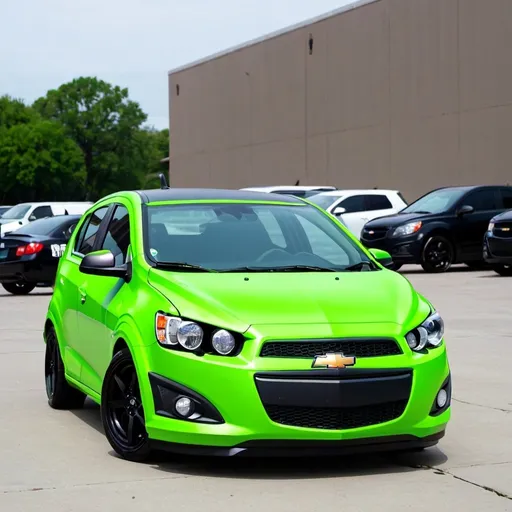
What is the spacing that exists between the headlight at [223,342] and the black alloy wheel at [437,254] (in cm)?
1816

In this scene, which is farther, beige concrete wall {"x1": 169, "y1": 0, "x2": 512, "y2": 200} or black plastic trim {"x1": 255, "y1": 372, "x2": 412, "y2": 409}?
beige concrete wall {"x1": 169, "y1": 0, "x2": 512, "y2": 200}

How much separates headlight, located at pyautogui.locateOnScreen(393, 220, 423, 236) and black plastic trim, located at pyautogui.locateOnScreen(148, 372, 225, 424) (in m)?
18.1

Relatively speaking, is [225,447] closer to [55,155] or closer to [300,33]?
[300,33]

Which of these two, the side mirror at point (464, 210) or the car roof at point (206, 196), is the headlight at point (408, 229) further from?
the car roof at point (206, 196)

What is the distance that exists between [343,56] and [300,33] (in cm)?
420

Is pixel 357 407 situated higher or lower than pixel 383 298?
lower

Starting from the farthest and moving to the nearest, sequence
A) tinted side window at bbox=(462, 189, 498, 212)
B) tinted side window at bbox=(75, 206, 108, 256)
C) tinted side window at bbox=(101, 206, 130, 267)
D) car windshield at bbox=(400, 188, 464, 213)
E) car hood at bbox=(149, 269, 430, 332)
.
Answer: tinted side window at bbox=(462, 189, 498, 212) < car windshield at bbox=(400, 188, 464, 213) < tinted side window at bbox=(75, 206, 108, 256) < tinted side window at bbox=(101, 206, 130, 267) < car hood at bbox=(149, 269, 430, 332)

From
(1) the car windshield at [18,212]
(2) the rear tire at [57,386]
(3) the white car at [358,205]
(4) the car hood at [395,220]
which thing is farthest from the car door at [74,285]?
(1) the car windshield at [18,212]

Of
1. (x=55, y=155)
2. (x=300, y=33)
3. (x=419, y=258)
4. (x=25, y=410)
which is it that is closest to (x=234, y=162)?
(x=300, y=33)

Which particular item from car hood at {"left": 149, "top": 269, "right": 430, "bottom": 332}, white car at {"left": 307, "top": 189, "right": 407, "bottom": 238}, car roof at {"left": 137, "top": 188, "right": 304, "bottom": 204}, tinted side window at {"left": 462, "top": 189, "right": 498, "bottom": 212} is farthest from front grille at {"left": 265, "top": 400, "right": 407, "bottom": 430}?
white car at {"left": 307, "top": 189, "right": 407, "bottom": 238}

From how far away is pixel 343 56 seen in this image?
47.2m

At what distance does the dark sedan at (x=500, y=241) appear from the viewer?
21625 mm

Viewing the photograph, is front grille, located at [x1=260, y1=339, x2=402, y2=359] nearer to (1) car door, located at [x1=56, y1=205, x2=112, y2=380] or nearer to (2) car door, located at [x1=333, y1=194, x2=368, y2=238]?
(1) car door, located at [x1=56, y1=205, x2=112, y2=380]

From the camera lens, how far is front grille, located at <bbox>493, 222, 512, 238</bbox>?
71.1 feet
